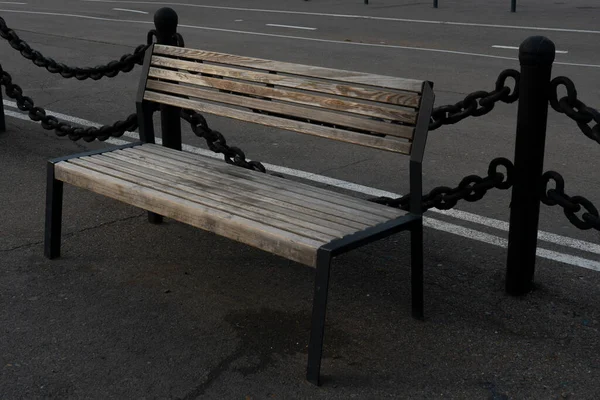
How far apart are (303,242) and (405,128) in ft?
2.61

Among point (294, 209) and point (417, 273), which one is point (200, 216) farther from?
point (417, 273)

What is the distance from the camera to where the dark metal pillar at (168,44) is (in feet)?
18.1

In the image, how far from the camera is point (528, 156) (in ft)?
14.0

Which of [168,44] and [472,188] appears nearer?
[472,188]

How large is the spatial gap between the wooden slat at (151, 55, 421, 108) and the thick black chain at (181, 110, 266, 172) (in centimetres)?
→ 51

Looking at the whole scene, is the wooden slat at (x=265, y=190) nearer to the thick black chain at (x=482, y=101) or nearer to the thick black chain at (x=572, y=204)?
the thick black chain at (x=482, y=101)

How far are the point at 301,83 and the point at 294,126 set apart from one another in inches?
8.8

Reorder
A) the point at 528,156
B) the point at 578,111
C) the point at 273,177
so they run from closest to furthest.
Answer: the point at 578,111 < the point at 528,156 < the point at 273,177

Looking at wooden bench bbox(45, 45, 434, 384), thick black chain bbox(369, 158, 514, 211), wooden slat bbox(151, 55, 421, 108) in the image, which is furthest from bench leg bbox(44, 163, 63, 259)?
thick black chain bbox(369, 158, 514, 211)

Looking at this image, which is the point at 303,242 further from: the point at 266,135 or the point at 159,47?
the point at 266,135

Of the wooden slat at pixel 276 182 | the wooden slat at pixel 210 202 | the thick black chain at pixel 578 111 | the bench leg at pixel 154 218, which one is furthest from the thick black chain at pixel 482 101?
the bench leg at pixel 154 218

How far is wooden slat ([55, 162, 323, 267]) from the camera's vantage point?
12.4 feet

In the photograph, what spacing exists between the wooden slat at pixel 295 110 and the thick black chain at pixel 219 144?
0.42 meters

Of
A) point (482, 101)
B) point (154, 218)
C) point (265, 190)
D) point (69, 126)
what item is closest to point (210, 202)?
point (265, 190)
